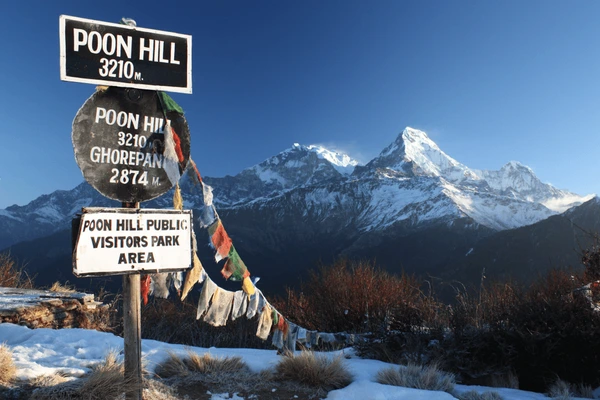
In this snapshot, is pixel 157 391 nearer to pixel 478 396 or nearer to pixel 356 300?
pixel 478 396

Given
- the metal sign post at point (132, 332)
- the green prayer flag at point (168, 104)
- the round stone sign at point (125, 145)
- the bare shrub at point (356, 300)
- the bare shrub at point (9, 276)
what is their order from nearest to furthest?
the round stone sign at point (125, 145) < the metal sign post at point (132, 332) < the green prayer flag at point (168, 104) < the bare shrub at point (356, 300) < the bare shrub at point (9, 276)

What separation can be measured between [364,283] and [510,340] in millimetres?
4492

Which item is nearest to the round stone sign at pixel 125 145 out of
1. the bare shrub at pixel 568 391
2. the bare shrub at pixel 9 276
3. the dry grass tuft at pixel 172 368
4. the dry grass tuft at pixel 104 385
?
the dry grass tuft at pixel 104 385

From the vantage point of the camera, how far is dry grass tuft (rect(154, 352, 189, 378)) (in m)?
4.66

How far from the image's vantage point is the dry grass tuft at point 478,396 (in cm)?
447

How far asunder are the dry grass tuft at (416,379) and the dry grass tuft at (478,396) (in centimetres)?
18

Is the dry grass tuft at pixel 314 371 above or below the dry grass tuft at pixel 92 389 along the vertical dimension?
below

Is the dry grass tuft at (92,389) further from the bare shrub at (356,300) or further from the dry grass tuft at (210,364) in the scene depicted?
the bare shrub at (356,300)

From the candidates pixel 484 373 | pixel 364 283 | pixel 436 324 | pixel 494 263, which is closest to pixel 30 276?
pixel 364 283

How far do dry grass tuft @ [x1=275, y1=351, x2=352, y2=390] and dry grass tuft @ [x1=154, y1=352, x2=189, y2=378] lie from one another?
1061mm

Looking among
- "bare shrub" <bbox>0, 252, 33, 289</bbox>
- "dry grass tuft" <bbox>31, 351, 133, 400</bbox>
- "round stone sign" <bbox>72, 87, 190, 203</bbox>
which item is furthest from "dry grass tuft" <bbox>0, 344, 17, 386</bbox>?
"bare shrub" <bbox>0, 252, 33, 289</bbox>

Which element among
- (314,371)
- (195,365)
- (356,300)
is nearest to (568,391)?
(314,371)

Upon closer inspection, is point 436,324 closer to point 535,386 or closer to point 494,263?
point 535,386

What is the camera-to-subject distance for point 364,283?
10.5 metres
